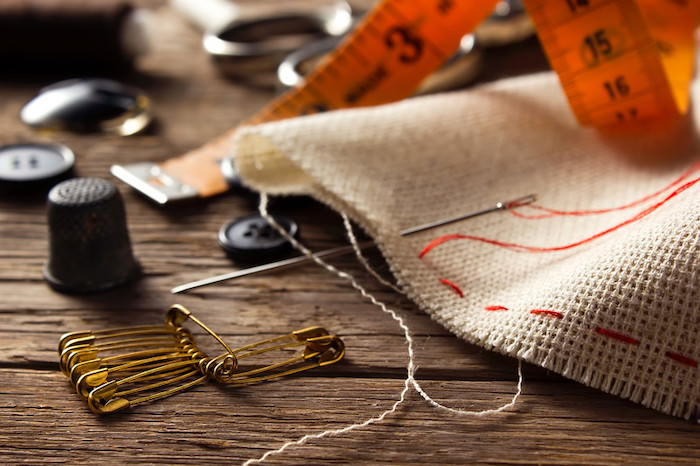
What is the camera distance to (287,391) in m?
0.99

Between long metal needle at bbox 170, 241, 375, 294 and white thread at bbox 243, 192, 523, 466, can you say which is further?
long metal needle at bbox 170, 241, 375, 294

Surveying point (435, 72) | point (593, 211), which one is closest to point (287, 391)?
point (593, 211)

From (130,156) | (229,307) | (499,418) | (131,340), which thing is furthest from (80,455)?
(130,156)

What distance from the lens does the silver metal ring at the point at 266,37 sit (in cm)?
187

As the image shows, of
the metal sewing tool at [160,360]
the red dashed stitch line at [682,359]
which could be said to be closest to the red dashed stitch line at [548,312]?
the red dashed stitch line at [682,359]

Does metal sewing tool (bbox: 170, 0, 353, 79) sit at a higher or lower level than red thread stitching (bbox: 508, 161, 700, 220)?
higher

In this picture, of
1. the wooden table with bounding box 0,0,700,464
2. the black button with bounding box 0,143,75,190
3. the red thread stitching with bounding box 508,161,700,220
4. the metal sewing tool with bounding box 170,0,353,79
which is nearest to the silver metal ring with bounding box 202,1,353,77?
the metal sewing tool with bounding box 170,0,353,79

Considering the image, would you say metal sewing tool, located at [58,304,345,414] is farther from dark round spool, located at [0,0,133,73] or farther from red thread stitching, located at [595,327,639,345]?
dark round spool, located at [0,0,133,73]

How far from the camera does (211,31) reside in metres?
2.06

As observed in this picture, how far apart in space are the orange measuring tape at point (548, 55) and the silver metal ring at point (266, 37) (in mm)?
293

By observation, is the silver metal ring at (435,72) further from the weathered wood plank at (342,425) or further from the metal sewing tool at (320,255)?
the weathered wood plank at (342,425)

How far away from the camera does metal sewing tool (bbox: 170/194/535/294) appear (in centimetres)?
120

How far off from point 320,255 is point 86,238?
33cm

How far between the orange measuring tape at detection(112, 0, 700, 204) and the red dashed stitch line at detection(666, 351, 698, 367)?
563mm
